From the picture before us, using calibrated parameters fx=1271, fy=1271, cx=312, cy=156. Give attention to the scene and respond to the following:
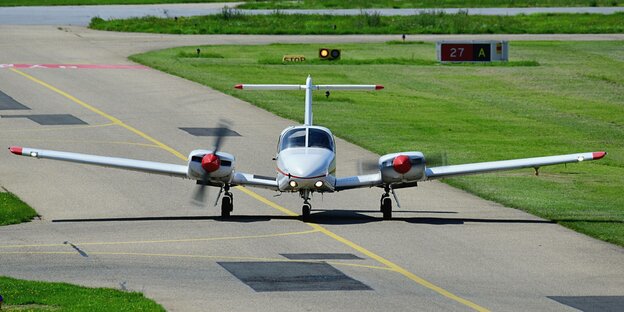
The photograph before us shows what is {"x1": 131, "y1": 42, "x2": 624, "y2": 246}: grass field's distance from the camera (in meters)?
38.5

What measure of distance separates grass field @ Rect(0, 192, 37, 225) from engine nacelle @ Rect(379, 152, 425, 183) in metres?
9.32

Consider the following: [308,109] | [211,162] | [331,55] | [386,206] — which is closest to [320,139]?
[386,206]

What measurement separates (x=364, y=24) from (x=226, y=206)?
6973 cm

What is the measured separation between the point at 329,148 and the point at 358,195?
17.7 ft

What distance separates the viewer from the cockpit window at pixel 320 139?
104ft

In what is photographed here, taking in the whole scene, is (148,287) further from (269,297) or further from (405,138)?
(405,138)

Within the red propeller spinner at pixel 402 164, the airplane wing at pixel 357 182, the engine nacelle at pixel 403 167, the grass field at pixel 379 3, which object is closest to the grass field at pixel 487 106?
the engine nacelle at pixel 403 167

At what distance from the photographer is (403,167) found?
31156 mm

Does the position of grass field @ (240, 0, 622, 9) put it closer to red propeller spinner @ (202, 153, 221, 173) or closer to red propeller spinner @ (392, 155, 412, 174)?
red propeller spinner @ (392, 155, 412, 174)

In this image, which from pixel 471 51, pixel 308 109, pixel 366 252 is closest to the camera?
pixel 366 252

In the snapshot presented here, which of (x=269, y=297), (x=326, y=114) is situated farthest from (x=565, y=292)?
(x=326, y=114)

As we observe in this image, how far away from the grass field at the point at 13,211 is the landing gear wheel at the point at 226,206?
5.01 metres

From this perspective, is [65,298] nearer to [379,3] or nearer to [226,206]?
[226,206]

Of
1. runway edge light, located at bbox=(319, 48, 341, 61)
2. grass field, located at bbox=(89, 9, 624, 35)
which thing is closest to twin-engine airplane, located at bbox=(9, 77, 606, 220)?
runway edge light, located at bbox=(319, 48, 341, 61)
